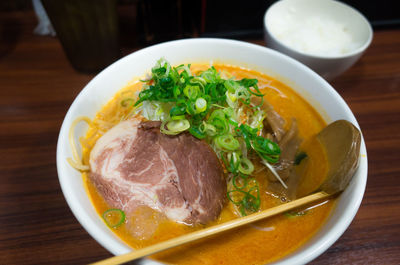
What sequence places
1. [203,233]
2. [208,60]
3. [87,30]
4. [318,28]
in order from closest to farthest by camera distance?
[203,233] < [208,60] < [87,30] < [318,28]

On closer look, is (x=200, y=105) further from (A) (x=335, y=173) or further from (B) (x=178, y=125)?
(A) (x=335, y=173)

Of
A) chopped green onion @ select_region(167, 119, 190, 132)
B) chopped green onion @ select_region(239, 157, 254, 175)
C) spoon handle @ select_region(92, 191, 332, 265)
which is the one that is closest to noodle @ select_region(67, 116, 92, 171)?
chopped green onion @ select_region(167, 119, 190, 132)

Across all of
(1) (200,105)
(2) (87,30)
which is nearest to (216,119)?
A: (1) (200,105)

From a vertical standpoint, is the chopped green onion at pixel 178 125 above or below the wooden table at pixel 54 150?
above

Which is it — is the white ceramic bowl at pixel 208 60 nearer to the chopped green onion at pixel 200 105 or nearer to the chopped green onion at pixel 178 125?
the chopped green onion at pixel 178 125

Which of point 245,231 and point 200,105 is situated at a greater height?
point 200,105

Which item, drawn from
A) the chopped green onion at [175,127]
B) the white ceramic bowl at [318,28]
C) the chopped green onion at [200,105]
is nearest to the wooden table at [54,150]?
the white ceramic bowl at [318,28]
